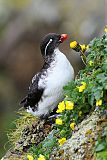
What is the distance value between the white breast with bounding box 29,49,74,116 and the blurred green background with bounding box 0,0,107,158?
1001 cm

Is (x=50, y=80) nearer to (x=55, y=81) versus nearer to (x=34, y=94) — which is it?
(x=55, y=81)

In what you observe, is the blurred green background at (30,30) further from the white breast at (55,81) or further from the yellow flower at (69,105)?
the yellow flower at (69,105)

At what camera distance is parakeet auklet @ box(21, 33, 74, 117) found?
833 cm

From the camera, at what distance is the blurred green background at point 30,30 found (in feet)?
65.6

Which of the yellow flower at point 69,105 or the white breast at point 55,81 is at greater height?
the white breast at point 55,81

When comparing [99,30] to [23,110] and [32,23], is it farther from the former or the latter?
[23,110]

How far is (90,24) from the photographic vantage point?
813 inches

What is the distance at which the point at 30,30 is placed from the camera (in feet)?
72.3

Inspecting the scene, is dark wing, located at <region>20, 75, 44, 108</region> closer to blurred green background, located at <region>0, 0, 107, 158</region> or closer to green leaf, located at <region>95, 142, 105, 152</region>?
green leaf, located at <region>95, 142, 105, 152</region>

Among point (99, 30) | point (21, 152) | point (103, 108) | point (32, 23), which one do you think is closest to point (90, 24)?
point (99, 30)

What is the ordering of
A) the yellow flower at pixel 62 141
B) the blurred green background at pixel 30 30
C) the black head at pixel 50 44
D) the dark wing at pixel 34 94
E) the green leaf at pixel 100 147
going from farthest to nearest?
the blurred green background at pixel 30 30 < the black head at pixel 50 44 < the dark wing at pixel 34 94 < the yellow flower at pixel 62 141 < the green leaf at pixel 100 147

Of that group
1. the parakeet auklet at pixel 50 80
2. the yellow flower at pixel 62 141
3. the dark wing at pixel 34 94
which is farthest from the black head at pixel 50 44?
the yellow flower at pixel 62 141

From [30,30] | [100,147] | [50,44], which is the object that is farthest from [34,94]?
[30,30]

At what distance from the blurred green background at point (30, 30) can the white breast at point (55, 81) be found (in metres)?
10.0
